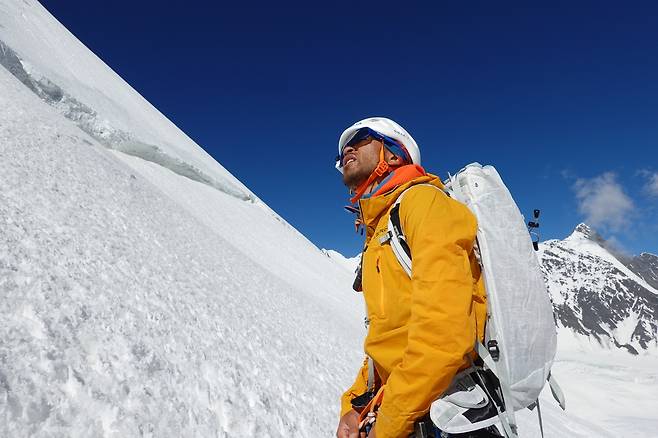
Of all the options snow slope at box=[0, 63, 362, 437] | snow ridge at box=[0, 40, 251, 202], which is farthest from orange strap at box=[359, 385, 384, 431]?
snow ridge at box=[0, 40, 251, 202]

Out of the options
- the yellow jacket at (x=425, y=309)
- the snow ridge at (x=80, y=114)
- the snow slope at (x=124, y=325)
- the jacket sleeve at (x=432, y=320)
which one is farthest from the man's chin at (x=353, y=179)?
the snow ridge at (x=80, y=114)

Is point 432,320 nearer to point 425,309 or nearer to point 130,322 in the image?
point 425,309

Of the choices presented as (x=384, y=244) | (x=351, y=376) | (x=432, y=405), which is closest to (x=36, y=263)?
(x=384, y=244)

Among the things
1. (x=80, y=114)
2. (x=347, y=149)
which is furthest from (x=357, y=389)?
(x=80, y=114)

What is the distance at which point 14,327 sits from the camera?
10.3ft

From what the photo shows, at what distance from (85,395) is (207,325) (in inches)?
96.4

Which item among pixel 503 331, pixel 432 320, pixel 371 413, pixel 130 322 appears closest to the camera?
pixel 432 320

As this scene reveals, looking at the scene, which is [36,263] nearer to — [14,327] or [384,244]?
[14,327]

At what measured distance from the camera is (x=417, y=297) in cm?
188

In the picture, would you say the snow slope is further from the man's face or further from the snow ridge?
the snow ridge

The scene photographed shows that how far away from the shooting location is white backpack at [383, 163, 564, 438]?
1976 millimetres

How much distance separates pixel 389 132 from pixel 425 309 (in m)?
1.39

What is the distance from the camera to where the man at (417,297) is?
1.80 meters

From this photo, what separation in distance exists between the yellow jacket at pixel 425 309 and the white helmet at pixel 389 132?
1.94 ft
